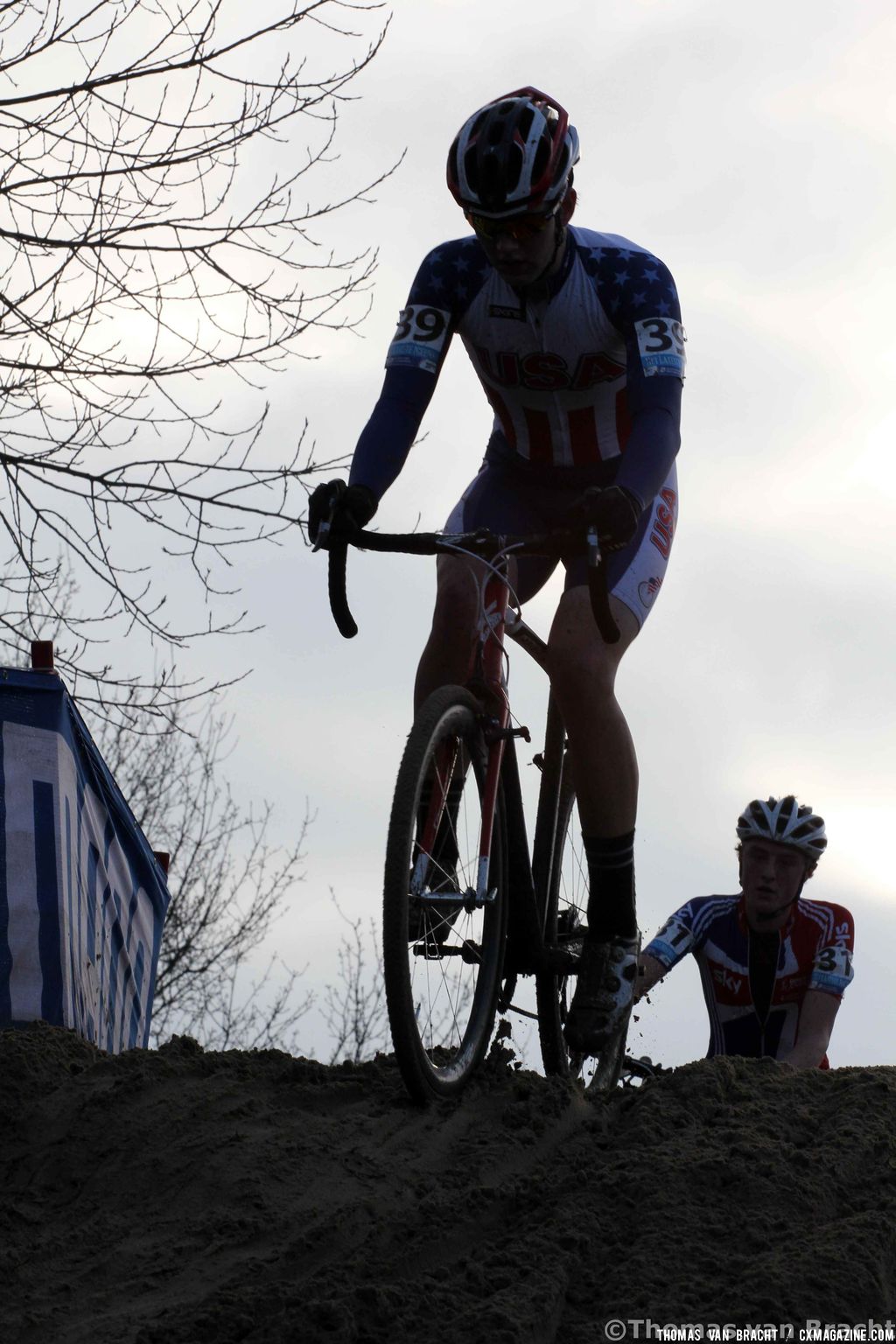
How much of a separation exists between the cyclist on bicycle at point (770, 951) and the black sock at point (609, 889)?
3.23 ft

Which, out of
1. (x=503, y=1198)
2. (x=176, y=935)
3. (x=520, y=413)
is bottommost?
(x=503, y=1198)

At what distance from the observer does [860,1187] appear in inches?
156

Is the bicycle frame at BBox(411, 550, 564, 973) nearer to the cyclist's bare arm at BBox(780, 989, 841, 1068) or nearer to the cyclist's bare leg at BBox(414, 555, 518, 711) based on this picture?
the cyclist's bare leg at BBox(414, 555, 518, 711)

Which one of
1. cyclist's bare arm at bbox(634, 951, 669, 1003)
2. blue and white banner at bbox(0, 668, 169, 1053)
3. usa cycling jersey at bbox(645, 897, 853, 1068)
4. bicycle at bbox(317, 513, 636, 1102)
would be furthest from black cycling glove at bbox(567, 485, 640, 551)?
blue and white banner at bbox(0, 668, 169, 1053)

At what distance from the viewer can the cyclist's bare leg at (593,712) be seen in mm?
4777

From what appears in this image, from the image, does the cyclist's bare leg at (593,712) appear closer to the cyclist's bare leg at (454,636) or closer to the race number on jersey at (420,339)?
the cyclist's bare leg at (454,636)

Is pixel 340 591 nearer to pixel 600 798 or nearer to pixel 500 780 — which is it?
pixel 500 780

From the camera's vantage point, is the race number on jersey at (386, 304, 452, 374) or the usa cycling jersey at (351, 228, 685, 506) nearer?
the usa cycling jersey at (351, 228, 685, 506)

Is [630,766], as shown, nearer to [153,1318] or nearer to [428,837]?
[428,837]

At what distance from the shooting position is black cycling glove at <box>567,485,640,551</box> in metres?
4.23

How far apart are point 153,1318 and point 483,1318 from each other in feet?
2.23

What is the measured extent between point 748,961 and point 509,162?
10.3ft

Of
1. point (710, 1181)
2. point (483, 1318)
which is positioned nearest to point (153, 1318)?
point (483, 1318)

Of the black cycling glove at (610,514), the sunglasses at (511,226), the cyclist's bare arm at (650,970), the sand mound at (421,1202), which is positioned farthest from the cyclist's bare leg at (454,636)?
the cyclist's bare arm at (650,970)
